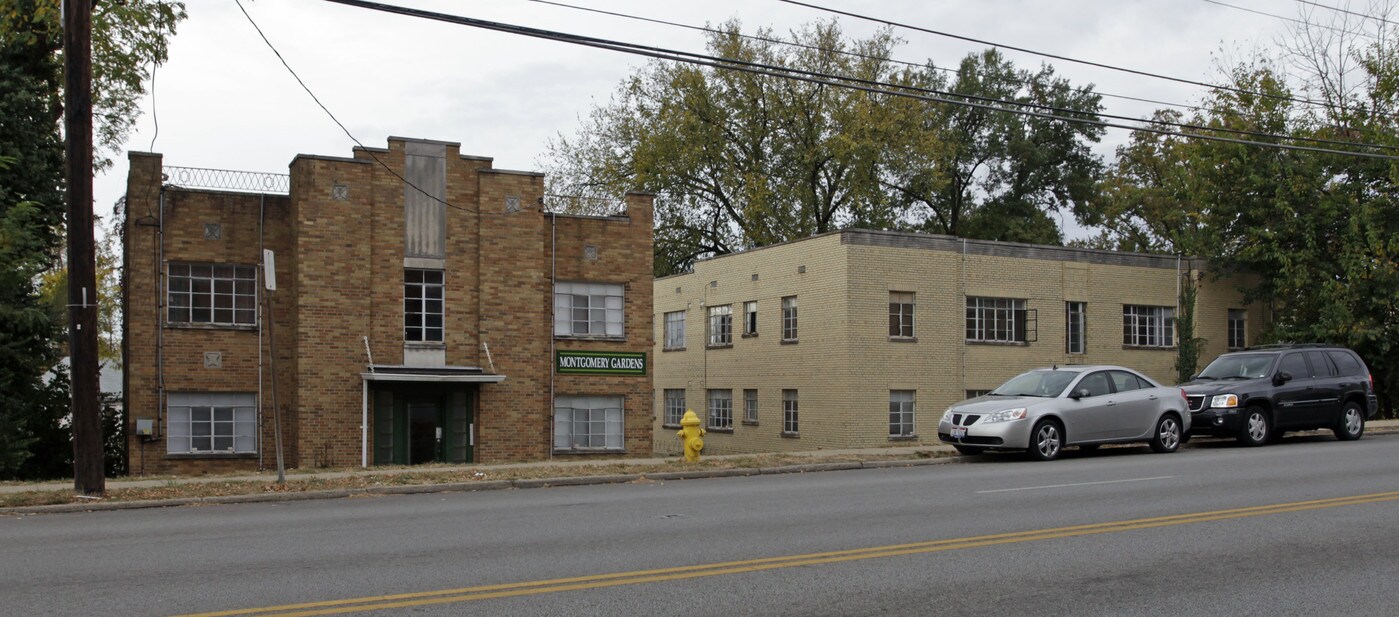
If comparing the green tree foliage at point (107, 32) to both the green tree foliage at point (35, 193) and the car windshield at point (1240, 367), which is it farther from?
the car windshield at point (1240, 367)

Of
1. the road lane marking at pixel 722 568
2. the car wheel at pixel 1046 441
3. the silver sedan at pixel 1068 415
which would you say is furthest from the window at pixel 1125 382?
the road lane marking at pixel 722 568

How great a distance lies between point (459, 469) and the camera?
1770cm

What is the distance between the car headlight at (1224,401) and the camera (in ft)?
67.7

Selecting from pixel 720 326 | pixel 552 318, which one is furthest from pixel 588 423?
pixel 720 326

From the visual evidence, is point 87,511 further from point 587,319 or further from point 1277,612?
point 587,319

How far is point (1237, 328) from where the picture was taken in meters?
38.2

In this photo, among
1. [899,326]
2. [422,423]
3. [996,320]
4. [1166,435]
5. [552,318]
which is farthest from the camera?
[996,320]

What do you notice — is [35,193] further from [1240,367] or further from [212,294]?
[1240,367]

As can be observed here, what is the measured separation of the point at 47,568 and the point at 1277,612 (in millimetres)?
8549

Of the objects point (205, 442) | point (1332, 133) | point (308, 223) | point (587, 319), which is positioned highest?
point (1332, 133)

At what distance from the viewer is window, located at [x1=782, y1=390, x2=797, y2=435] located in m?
33.8

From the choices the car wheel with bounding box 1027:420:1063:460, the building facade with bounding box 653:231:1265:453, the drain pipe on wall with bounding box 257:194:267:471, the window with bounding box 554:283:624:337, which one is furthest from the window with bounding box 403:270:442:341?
the car wheel with bounding box 1027:420:1063:460

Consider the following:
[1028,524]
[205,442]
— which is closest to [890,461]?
[1028,524]

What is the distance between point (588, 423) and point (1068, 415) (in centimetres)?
1199
